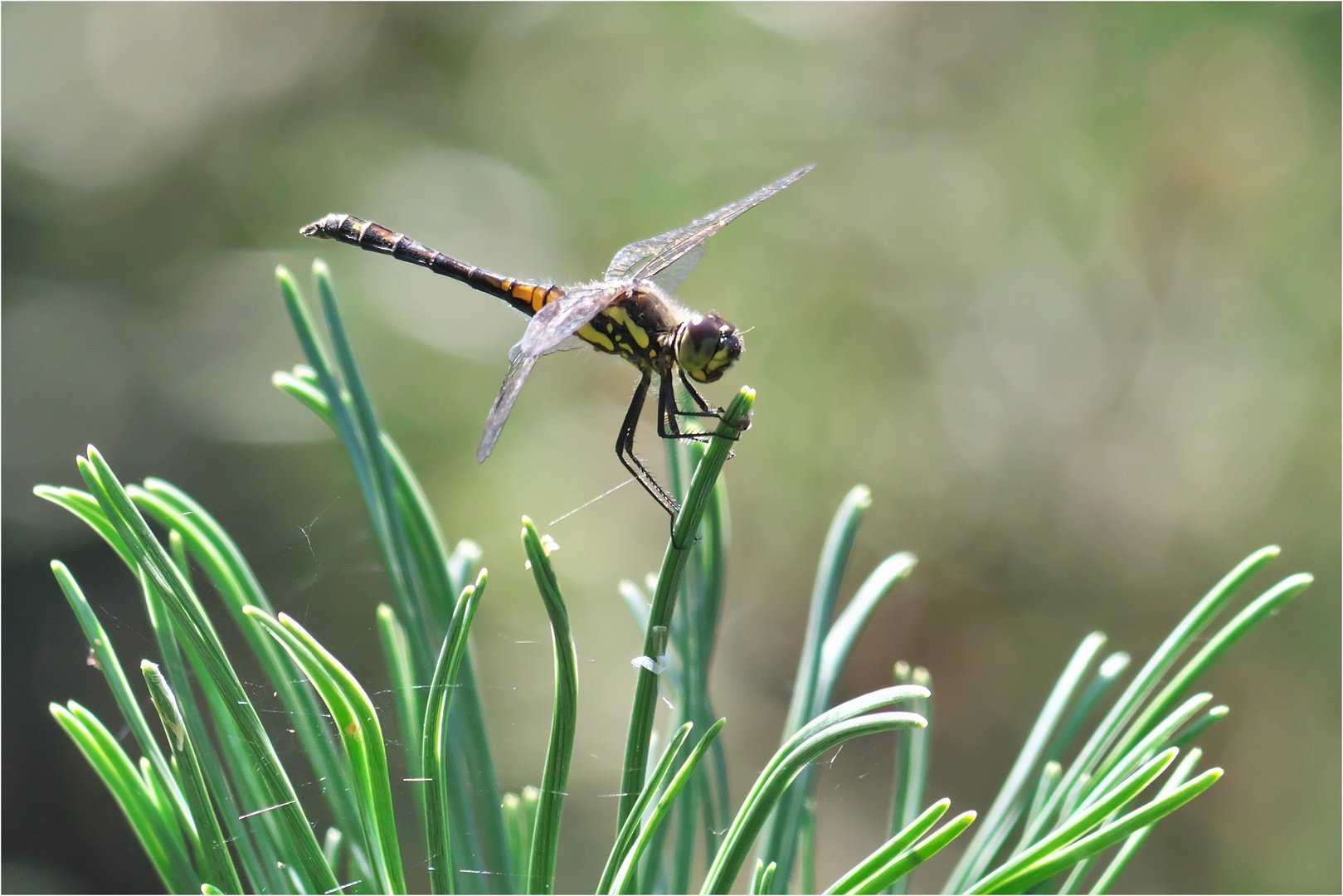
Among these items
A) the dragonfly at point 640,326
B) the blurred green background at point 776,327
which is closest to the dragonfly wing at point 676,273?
the dragonfly at point 640,326

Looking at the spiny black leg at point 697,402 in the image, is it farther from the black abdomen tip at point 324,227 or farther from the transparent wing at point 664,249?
the black abdomen tip at point 324,227

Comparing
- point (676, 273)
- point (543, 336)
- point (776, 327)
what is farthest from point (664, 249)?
point (776, 327)

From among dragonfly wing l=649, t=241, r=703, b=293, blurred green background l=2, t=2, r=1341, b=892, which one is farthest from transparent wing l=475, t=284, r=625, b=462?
blurred green background l=2, t=2, r=1341, b=892

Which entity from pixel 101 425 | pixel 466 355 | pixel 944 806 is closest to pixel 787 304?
pixel 466 355

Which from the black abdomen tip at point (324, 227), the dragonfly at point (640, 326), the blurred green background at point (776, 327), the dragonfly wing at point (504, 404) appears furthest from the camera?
the blurred green background at point (776, 327)

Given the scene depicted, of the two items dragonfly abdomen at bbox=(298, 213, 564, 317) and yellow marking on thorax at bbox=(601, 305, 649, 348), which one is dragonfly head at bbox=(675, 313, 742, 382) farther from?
dragonfly abdomen at bbox=(298, 213, 564, 317)

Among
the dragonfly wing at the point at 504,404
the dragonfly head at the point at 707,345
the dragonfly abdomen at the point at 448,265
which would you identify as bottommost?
the dragonfly wing at the point at 504,404
